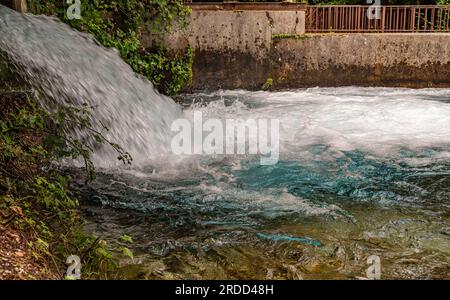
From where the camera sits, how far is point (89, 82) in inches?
340

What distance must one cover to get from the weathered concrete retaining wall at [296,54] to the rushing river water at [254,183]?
2.00 m

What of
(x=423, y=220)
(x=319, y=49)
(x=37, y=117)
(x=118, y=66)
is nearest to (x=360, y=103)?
(x=319, y=49)

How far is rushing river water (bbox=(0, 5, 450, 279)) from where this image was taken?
4.66 m

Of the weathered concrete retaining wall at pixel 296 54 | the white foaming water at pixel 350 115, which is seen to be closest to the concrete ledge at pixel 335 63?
the weathered concrete retaining wall at pixel 296 54

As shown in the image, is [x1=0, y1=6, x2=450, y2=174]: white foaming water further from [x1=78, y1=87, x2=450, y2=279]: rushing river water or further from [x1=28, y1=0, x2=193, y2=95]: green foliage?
[x1=28, y1=0, x2=193, y2=95]: green foliage

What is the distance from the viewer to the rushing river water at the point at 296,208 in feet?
14.9

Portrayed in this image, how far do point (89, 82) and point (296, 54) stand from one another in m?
6.48

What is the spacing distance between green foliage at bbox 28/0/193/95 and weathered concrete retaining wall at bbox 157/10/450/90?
44cm

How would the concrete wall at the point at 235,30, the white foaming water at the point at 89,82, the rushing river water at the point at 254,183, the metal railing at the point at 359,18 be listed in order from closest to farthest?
the rushing river water at the point at 254,183 < the white foaming water at the point at 89,82 < the concrete wall at the point at 235,30 < the metal railing at the point at 359,18

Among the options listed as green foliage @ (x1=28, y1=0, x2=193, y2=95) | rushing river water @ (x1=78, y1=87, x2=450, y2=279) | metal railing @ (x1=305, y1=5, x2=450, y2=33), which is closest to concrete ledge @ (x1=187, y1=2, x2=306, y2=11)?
green foliage @ (x1=28, y1=0, x2=193, y2=95)

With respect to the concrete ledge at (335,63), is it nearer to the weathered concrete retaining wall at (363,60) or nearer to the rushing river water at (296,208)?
the weathered concrete retaining wall at (363,60)

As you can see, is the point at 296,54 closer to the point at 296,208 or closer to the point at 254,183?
the point at 254,183
